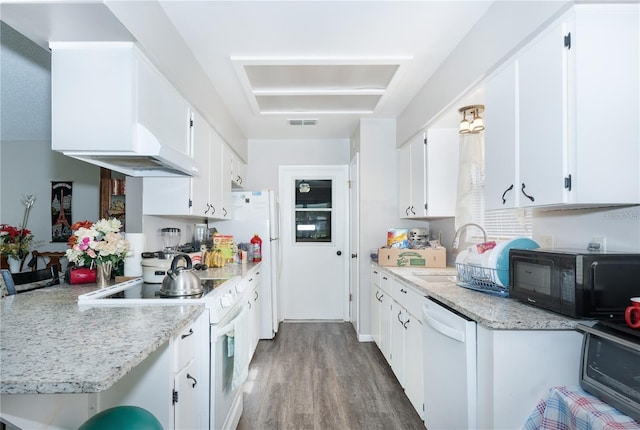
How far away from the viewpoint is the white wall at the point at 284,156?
468 cm

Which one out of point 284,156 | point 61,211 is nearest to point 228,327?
point 284,156

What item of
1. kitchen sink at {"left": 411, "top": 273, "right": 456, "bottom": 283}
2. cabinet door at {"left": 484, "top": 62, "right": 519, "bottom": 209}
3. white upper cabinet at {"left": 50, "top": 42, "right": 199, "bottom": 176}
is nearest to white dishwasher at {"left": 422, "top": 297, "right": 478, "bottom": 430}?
kitchen sink at {"left": 411, "top": 273, "right": 456, "bottom": 283}

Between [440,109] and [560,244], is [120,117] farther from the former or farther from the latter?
[560,244]

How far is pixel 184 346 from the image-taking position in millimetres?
1535

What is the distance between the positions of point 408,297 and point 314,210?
2517 millimetres

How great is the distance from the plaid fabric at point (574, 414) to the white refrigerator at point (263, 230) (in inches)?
115

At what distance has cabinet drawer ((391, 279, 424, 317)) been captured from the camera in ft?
7.06

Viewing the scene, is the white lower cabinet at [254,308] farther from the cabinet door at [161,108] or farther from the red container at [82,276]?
the cabinet door at [161,108]

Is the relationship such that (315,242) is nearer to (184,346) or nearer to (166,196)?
(166,196)

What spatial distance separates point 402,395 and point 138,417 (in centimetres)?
207

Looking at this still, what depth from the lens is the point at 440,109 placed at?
259 cm

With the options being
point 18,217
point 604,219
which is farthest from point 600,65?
point 18,217

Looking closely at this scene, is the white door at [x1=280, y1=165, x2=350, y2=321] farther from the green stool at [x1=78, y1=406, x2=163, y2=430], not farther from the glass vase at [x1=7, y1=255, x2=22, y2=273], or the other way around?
the green stool at [x1=78, y1=406, x2=163, y2=430]

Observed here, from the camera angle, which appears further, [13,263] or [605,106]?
[13,263]
